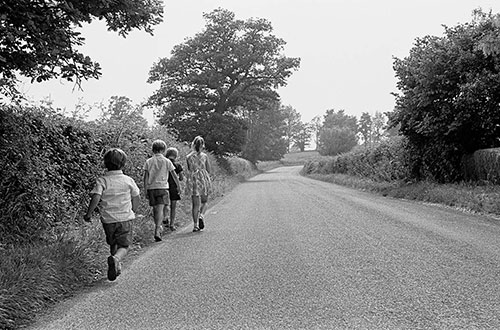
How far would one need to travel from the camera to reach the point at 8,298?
14.6 ft

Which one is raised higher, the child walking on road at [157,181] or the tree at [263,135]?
the tree at [263,135]

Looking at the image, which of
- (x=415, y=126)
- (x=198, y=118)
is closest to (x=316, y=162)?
(x=198, y=118)

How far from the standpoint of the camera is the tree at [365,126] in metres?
154

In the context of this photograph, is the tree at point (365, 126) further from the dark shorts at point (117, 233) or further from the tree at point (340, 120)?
the dark shorts at point (117, 233)

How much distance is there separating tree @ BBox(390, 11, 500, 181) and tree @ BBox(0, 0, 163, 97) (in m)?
12.4

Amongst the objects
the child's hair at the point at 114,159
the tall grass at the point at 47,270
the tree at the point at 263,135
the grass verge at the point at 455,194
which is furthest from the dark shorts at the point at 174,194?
the tree at the point at 263,135

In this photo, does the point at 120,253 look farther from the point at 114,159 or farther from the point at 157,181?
the point at 157,181

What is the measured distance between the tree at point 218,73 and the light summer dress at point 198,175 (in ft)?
112

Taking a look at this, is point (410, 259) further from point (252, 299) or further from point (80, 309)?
point (80, 309)

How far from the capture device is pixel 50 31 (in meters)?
6.76

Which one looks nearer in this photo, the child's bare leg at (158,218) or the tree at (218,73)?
the child's bare leg at (158,218)

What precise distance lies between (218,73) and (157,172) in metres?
36.9

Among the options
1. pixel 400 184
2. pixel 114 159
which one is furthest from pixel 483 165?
pixel 114 159

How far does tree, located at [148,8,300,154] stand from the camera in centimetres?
4575
